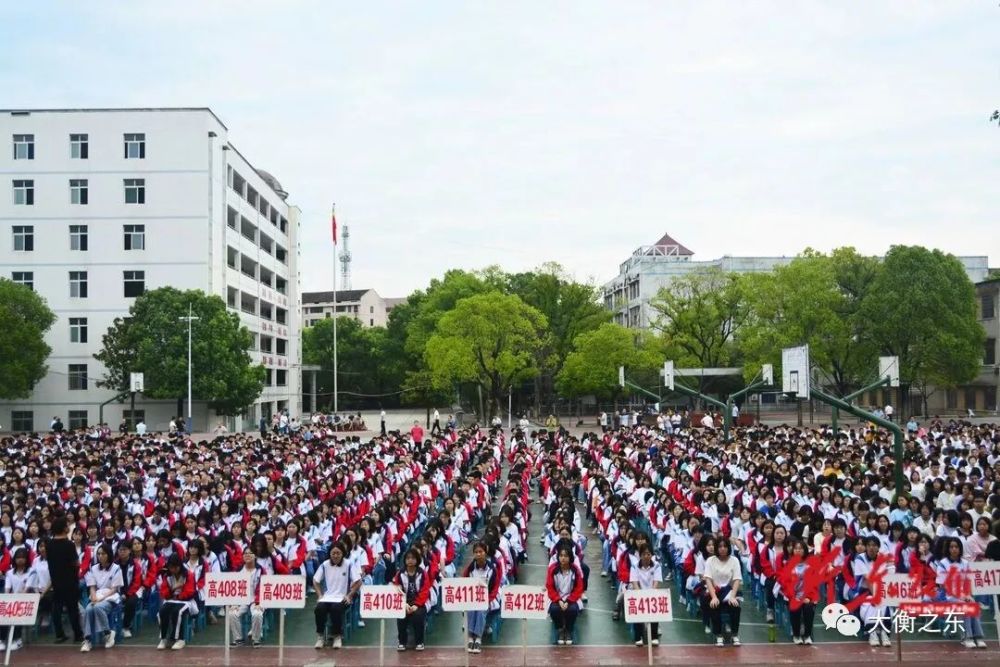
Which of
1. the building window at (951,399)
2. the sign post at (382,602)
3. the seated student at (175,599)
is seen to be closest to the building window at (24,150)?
the seated student at (175,599)

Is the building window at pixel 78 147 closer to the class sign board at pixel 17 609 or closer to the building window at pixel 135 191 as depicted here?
the building window at pixel 135 191

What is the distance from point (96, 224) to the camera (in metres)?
45.6

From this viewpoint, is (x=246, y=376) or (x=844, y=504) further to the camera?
(x=246, y=376)

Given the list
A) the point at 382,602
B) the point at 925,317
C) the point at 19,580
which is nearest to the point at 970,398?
the point at 925,317

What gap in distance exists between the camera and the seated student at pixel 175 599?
34.6 feet

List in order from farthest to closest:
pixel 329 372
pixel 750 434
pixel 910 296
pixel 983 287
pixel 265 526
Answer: pixel 329 372, pixel 983 287, pixel 910 296, pixel 750 434, pixel 265 526

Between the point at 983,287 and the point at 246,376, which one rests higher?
the point at 983,287

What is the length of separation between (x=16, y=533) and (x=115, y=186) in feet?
125

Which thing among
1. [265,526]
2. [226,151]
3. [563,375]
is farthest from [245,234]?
[265,526]

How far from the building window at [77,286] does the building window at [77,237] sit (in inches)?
53.0

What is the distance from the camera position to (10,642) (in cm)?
973

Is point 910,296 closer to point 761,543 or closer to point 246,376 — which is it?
point 246,376

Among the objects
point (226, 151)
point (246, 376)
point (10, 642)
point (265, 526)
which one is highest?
point (226, 151)

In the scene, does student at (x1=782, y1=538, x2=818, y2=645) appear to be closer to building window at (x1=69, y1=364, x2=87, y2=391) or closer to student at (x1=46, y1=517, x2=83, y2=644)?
student at (x1=46, y1=517, x2=83, y2=644)
